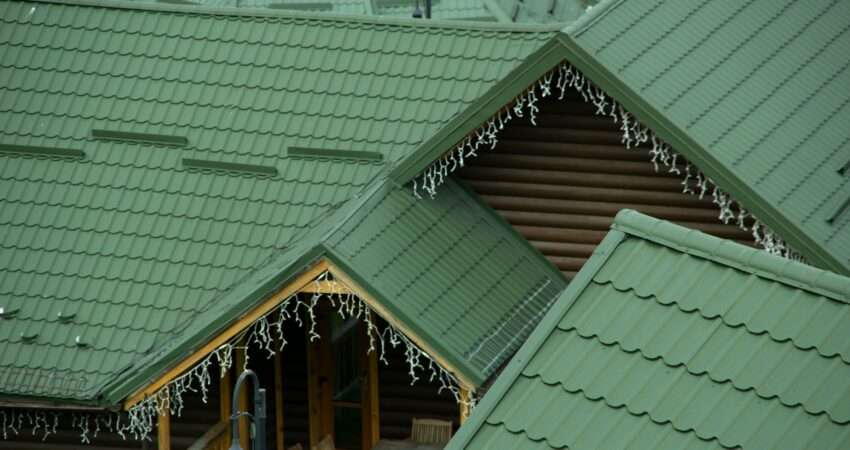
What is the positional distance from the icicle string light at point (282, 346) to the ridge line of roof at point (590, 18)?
1.63 meters

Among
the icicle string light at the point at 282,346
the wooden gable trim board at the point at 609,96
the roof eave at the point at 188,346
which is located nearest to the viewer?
the roof eave at the point at 188,346

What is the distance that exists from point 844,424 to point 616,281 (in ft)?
6.36

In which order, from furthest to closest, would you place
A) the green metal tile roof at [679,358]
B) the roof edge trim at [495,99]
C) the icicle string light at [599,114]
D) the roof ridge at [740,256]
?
the icicle string light at [599,114]
the roof edge trim at [495,99]
the roof ridge at [740,256]
the green metal tile roof at [679,358]

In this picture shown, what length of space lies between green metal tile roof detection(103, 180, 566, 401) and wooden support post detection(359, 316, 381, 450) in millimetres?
Result: 1272

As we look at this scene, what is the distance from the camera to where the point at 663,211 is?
18.1 metres

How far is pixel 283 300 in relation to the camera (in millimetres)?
16766

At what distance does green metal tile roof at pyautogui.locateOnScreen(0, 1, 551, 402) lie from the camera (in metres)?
17.8

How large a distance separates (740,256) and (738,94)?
6.80 meters

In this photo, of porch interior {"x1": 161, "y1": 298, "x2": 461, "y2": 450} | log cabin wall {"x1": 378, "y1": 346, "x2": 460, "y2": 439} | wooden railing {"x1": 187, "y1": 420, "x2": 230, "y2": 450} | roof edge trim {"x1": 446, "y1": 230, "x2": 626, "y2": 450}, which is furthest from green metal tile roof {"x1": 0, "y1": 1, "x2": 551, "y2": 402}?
roof edge trim {"x1": 446, "y1": 230, "x2": 626, "y2": 450}

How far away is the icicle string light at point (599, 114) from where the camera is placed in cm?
1752

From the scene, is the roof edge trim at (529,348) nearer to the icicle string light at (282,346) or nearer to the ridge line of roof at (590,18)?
the icicle string light at (282,346)

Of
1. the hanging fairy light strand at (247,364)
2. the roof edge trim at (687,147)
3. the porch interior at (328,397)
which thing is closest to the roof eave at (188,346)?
the hanging fairy light strand at (247,364)

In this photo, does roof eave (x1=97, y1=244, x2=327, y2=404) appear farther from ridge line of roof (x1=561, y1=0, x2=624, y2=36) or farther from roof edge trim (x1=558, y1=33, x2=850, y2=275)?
ridge line of roof (x1=561, y1=0, x2=624, y2=36)

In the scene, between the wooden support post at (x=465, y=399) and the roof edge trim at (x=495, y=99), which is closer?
the wooden support post at (x=465, y=399)
